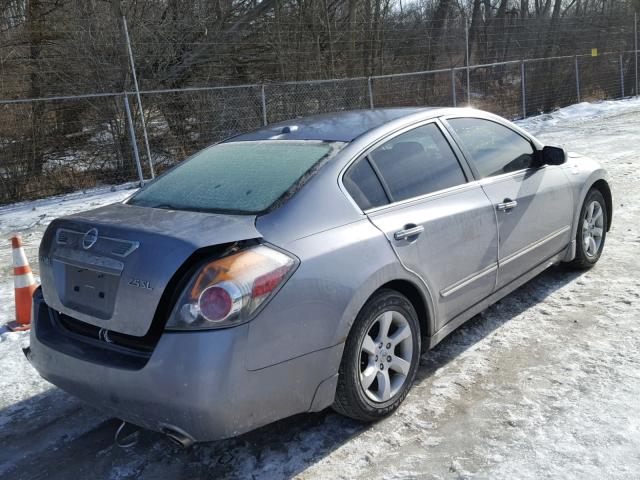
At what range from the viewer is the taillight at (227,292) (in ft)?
7.95

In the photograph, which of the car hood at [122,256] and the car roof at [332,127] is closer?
the car hood at [122,256]

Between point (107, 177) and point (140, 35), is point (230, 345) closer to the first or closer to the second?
point (107, 177)

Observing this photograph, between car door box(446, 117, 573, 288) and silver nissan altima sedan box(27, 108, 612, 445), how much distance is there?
2 centimetres

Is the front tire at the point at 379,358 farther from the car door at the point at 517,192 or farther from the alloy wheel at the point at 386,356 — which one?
the car door at the point at 517,192

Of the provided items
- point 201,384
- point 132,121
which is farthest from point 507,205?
point 132,121

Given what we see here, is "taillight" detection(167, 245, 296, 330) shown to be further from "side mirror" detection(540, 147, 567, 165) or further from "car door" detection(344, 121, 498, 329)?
"side mirror" detection(540, 147, 567, 165)

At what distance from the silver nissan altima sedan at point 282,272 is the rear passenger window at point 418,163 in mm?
10

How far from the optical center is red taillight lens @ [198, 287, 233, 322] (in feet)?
7.94

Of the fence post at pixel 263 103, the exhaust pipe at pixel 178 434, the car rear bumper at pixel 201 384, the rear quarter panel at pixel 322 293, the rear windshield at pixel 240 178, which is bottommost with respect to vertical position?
the exhaust pipe at pixel 178 434

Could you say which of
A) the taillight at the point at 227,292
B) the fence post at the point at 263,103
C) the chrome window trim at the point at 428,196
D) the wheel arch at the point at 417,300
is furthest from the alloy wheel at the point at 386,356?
the fence post at the point at 263,103

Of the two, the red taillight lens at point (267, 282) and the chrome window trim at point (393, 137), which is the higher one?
the chrome window trim at point (393, 137)

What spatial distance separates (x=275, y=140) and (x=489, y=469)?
84.1 inches

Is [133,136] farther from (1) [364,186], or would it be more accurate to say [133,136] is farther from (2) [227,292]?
(2) [227,292]

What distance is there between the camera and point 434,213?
3.37 metres
